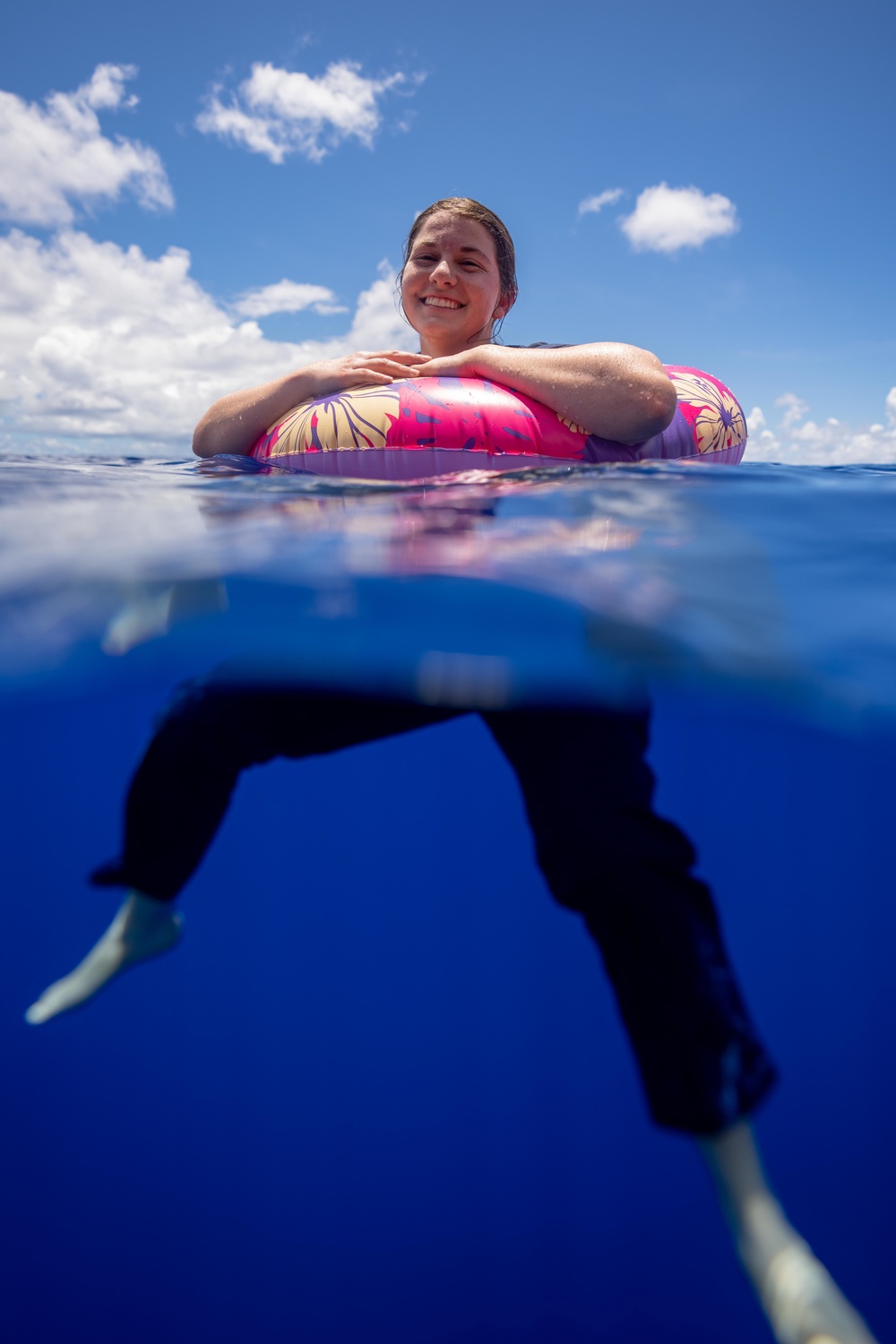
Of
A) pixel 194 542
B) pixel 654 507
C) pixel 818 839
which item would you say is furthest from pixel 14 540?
pixel 818 839

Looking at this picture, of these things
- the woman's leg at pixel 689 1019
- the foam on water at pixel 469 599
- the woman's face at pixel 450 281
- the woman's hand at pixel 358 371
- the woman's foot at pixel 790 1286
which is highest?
the woman's face at pixel 450 281

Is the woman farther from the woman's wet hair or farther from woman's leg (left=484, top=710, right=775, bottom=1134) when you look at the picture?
the woman's wet hair

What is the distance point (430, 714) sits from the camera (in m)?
2.76

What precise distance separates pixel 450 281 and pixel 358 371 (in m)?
0.92

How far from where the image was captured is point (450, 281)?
158 inches

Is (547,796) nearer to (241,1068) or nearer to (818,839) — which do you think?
(818,839)

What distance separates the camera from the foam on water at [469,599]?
244 centimetres

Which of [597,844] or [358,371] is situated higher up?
[358,371]

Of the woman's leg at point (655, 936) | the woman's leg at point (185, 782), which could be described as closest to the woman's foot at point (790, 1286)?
the woman's leg at point (655, 936)

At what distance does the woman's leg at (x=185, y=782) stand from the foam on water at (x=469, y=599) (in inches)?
10.1

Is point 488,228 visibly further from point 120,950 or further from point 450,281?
point 120,950

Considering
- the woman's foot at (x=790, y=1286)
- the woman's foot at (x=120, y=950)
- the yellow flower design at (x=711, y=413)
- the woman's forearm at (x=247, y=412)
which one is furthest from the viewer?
the yellow flower design at (x=711, y=413)

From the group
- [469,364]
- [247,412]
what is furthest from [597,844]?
[247,412]

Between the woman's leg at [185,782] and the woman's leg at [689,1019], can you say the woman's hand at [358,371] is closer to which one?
the woman's leg at [185,782]
